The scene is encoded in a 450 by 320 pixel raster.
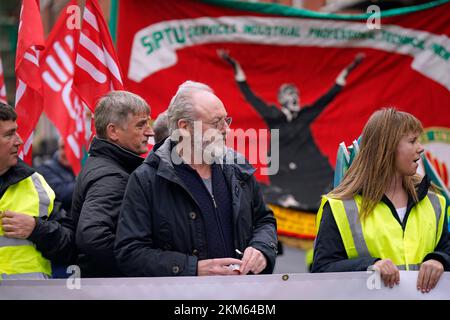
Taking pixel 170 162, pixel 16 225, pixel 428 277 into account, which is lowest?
pixel 428 277

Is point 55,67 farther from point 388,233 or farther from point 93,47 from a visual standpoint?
point 388,233

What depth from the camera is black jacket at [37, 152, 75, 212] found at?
7.54m

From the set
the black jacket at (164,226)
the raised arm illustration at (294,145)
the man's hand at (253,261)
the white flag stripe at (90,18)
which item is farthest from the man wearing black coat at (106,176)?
the raised arm illustration at (294,145)

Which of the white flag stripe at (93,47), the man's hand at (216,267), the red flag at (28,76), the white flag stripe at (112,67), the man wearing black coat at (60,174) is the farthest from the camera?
the man wearing black coat at (60,174)

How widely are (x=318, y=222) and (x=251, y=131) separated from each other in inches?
142

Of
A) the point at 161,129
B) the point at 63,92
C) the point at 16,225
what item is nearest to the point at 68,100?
the point at 63,92

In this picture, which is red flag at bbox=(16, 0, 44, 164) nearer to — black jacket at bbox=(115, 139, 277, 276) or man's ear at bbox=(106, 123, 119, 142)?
man's ear at bbox=(106, 123, 119, 142)

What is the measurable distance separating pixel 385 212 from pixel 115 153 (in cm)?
139

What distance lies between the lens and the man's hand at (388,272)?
11.3 ft

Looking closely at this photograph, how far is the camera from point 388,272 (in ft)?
11.3

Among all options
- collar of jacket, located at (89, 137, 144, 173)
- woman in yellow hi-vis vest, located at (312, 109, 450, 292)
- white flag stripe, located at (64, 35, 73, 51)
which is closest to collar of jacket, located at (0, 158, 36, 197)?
collar of jacket, located at (89, 137, 144, 173)

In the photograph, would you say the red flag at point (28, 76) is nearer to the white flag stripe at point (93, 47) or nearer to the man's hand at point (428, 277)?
the white flag stripe at point (93, 47)

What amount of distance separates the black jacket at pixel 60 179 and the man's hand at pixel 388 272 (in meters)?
4.39
